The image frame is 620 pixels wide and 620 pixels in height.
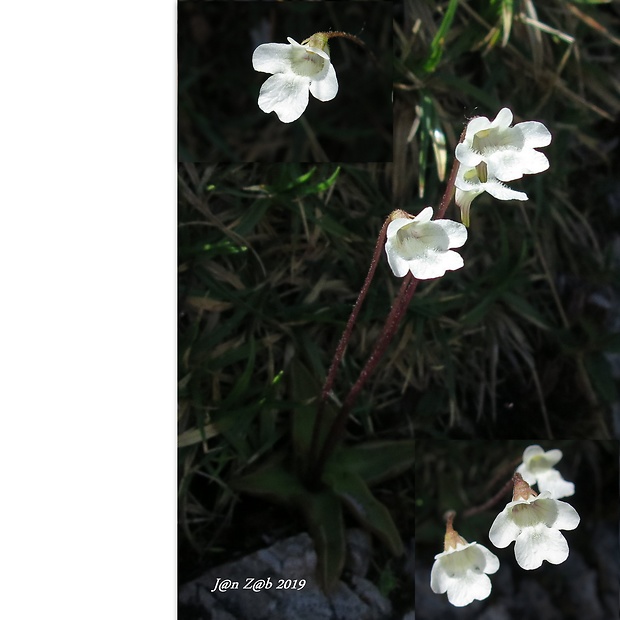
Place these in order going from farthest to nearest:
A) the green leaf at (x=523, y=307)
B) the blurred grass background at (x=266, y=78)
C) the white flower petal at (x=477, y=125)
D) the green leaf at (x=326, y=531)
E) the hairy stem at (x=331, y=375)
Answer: the blurred grass background at (x=266, y=78), the green leaf at (x=523, y=307), the green leaf at (x=326, y=531), the hairy stem at (x=331, y=375), the white flower petal at (x=477, y=125)

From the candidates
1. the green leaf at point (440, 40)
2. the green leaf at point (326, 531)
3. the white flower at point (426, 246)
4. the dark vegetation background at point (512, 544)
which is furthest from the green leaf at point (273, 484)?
the green leaf at point (440, 40)

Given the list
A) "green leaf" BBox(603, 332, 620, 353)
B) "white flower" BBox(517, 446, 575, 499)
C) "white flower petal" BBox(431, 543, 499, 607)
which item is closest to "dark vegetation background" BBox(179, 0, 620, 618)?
"green leaf" BBox(603, 332, 620, 353)

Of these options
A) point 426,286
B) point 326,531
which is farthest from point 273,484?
point 426,286

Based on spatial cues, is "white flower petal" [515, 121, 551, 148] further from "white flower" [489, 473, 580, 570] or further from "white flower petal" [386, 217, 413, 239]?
"white flower" [489, 473, 580, 570]

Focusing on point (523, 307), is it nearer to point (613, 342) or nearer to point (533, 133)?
point (613, 342)

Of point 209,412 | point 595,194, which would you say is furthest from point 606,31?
point 209,412

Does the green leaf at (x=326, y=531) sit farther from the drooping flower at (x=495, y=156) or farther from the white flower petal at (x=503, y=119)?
the white flower petal at (x=503, y=119)

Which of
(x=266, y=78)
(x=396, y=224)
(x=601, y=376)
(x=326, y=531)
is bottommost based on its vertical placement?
(x=326, y=531)
